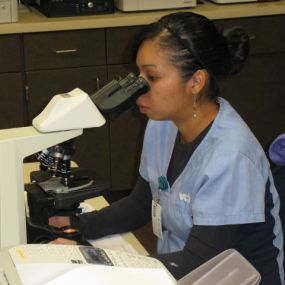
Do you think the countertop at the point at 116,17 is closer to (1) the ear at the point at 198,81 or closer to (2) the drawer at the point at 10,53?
(2) the drawer at the point at 10,53

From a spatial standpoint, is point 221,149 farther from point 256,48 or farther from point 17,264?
point 256,48

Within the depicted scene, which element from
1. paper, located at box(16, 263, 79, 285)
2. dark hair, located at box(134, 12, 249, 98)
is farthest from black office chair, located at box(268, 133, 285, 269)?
paper, located at box(16, 263, 79, 285)

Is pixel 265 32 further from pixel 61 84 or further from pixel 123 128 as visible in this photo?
pixel 61 84

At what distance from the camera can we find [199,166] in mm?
1509

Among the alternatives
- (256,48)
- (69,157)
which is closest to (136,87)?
(69,157)

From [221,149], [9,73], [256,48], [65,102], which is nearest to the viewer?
[65,102]

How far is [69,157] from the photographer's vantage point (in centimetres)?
129

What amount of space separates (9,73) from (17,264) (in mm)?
1969

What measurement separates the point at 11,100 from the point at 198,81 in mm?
1558

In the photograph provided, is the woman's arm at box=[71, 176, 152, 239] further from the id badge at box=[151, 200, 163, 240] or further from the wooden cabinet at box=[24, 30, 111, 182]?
the wooden cabinet at box=[24, 30, 111, 182]

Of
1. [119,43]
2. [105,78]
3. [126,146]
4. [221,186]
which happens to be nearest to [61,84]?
[105,78]

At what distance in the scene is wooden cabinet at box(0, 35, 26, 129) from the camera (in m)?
2.83

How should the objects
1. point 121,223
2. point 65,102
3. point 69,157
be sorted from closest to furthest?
point 65,102 < point 69,157 < point 121,223

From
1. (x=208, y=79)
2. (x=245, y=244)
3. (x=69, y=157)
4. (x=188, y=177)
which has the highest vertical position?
(x=208, y=79)
